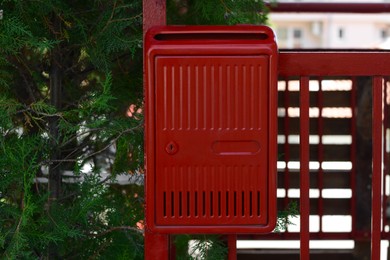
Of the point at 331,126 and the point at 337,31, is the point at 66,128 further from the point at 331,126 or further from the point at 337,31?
the point at 337,31

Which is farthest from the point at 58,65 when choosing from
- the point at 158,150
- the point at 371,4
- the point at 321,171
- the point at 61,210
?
the point at 371,4

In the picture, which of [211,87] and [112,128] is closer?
[211,87]

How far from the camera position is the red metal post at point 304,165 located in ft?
6.93

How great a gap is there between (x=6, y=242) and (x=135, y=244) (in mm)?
428

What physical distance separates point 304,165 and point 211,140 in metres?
0.32

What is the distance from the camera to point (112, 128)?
2.37 meters

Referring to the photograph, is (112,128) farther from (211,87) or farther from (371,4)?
(371,4)

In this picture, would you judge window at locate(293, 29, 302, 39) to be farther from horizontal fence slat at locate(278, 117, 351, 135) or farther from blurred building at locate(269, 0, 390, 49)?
horizontal fence slat at locate(278, 117, 351, 135)

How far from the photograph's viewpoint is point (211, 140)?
1.99 m

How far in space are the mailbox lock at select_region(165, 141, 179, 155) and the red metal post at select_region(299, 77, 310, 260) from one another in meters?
0.38

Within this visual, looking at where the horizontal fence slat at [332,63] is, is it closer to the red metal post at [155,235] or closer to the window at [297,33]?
the red metal post at [155,235]

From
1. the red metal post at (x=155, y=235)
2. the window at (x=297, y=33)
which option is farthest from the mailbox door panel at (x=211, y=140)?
the window at (x=297, y=33)

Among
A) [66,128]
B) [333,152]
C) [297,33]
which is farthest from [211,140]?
[297,33]

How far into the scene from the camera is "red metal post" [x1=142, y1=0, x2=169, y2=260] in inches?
81.6
